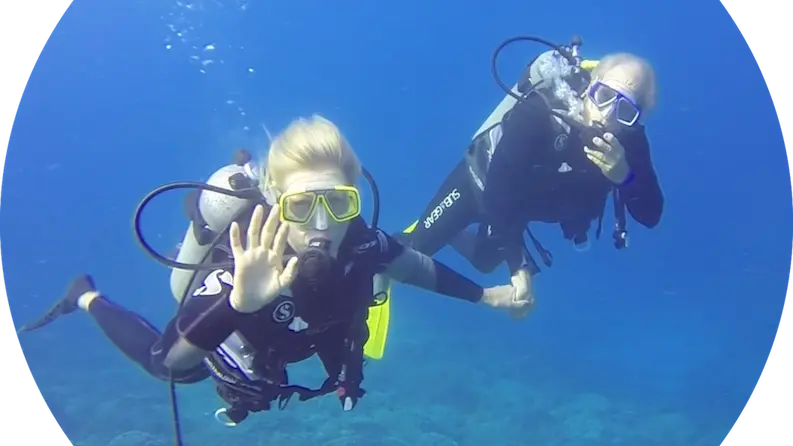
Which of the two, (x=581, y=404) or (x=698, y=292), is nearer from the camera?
(x=581, y=404)

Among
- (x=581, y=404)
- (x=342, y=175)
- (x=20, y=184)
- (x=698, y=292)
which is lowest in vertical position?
(x=342, y=175)

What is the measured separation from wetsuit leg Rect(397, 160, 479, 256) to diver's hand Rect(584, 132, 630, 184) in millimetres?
2080

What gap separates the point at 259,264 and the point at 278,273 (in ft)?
0.38

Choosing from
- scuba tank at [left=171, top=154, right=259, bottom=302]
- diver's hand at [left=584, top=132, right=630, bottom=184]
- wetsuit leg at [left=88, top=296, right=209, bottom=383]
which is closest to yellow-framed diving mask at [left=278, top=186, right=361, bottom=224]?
scuba tank at [left=171, top=154, right=259, bottom=302]

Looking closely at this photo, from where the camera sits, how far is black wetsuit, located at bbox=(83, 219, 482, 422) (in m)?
3.48

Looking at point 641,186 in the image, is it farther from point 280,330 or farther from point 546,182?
point 280,330

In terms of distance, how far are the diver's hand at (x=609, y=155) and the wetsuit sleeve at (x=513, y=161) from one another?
54 cm

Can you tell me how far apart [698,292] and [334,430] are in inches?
1695

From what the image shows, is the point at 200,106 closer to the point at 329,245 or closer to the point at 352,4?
the point at 352,4

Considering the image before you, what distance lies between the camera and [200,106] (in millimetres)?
41969

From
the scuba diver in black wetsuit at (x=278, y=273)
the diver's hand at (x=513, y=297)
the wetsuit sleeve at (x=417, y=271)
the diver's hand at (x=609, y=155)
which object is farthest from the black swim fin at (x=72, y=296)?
the diver's hand at (x=609, y=155)

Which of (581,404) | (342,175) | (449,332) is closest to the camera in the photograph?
(342,175)

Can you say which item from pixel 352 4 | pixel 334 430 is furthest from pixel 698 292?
pixel 334 430

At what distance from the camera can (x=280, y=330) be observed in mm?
3789
